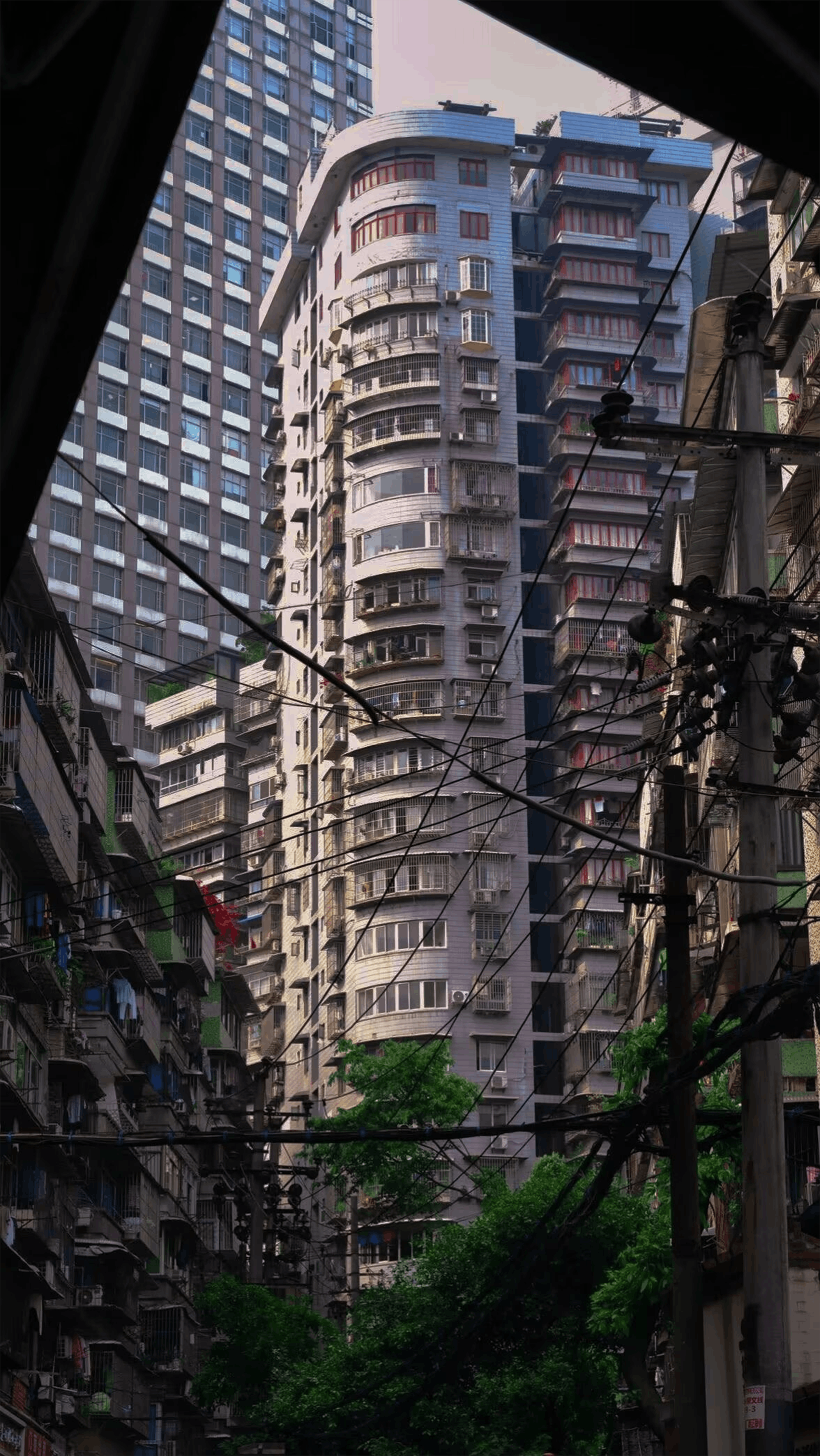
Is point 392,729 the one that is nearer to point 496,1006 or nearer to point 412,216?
point 496,1006

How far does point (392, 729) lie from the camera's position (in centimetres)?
8512

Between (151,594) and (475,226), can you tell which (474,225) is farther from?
(151,594)

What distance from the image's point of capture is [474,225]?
93.8 metres

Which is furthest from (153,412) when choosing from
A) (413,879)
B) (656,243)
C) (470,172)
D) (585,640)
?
(413,879)

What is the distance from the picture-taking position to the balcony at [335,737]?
86.4 meters

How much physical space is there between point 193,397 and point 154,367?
10.6 feet

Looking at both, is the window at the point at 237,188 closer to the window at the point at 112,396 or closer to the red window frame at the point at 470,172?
the window at the point at 112,396

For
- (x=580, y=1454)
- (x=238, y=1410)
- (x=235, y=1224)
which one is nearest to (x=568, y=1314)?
(x=580, y=1454)

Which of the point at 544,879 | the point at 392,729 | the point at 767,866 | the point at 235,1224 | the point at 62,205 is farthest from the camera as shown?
the point at 544,879

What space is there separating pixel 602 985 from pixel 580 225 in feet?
120

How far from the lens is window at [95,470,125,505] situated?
118562 mm

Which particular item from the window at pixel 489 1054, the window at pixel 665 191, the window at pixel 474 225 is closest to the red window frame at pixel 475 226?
the window at pixel 474 225

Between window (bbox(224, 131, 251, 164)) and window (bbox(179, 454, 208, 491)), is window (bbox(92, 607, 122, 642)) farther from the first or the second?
window (bbox(224, 131, 251, 164))

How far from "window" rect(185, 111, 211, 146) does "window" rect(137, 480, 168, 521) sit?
74.1 ft
